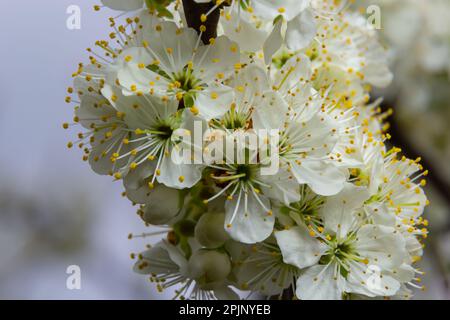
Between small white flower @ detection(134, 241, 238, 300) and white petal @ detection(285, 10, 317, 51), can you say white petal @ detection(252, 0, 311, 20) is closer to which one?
white petal @ detection(285, 10, 317, 51)

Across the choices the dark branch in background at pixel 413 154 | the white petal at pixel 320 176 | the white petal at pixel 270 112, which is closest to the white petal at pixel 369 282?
the white petal at pixel 320 176

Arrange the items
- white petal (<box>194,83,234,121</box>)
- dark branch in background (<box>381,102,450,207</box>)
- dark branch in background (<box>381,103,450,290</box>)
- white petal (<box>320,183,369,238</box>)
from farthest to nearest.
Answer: dark branch in background (<box>381,102,450,207</box>)
dark branch in background (<box>381,103,450,290</box>)
white petal (<box>320,183,369,238</box>)
white petal (<box>194,83,234,121</box>)

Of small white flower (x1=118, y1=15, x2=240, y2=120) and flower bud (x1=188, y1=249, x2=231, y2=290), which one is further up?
small white flower (x1=118, y1=15, x2=240, y2=120)

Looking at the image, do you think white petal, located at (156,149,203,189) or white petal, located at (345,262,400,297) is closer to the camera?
white petal, located at (156,149,203,189)

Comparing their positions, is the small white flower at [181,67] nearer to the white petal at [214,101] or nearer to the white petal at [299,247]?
the white petal at [214,101]

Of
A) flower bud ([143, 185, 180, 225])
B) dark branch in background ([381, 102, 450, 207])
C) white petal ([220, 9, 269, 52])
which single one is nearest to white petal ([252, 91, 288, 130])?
white petal ([220, 9, 269, 52])

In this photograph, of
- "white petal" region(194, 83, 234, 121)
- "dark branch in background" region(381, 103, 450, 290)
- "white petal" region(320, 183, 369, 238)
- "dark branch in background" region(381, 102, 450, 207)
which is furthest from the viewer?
"dark branch in background" region(381, 102, 450, 207)

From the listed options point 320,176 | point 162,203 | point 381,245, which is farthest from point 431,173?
point 162,203
